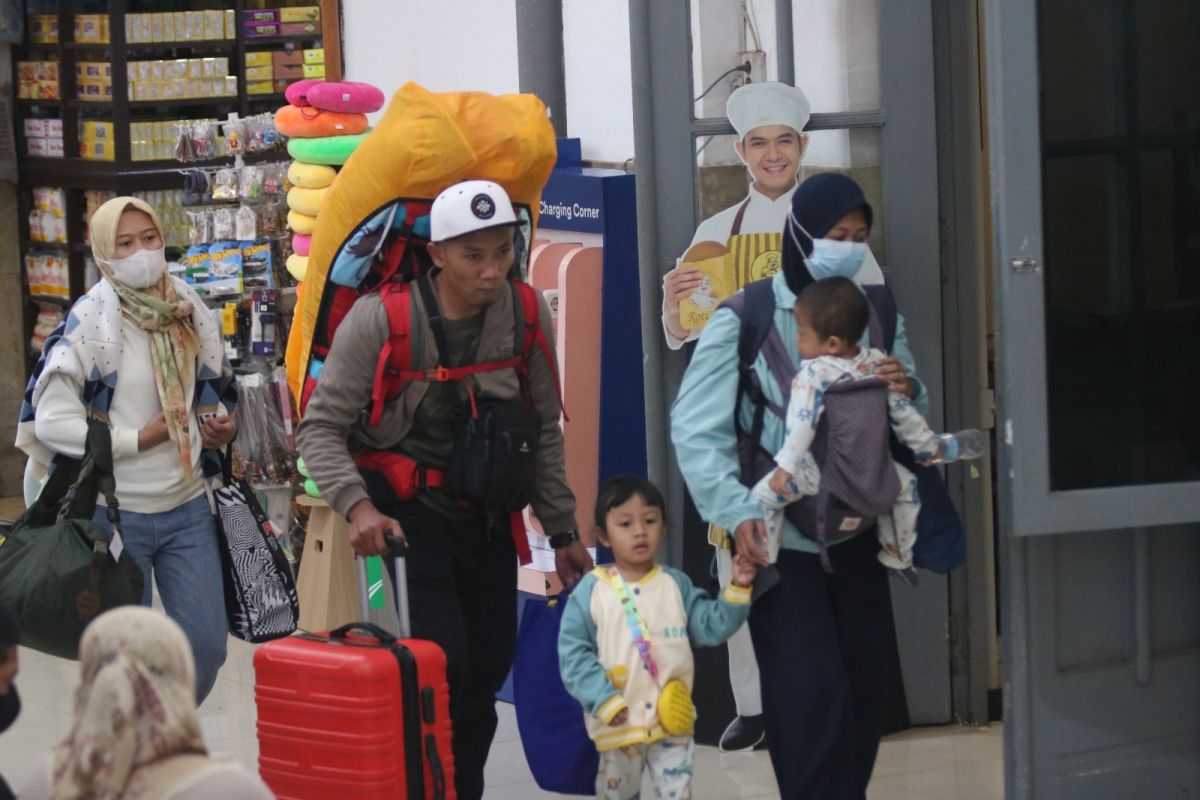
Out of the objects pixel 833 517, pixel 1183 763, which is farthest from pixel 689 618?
pixel 1183 763

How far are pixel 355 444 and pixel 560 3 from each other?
256 cm

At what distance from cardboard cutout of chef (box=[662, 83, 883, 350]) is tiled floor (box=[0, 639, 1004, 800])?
1.25 meters

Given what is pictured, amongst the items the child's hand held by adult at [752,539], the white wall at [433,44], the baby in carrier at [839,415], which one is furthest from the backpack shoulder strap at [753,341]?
the white wall at [433,44]

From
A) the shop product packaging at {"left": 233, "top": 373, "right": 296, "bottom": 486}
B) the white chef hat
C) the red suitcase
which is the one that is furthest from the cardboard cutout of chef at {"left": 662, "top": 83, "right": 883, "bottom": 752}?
the shop product packaging at {"left": 233, "top": 373, "right": 296, "bottom": 486}

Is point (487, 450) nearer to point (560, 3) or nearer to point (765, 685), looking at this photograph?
point (765, 685)

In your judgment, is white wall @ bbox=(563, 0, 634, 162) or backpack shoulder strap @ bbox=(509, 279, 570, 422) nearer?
backpack shoulder strap @ bbox=(509, 279, 570, 422)

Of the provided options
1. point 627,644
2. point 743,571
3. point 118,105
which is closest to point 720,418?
point 743,571

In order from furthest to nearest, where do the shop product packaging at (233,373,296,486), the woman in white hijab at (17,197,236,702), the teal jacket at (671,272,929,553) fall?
1. the shop product packaging at (233,373,296,486)
2. the woman in white hijab at (17,197,236,702)
3. the teal jacket at (671,272,929,553)

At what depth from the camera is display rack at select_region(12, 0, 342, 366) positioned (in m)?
10.0

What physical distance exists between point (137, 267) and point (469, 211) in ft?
4.34

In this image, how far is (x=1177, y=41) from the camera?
166 inches

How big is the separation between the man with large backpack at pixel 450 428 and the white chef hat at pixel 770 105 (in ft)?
3.71

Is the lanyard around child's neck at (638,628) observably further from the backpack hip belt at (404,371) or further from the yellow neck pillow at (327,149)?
the yellow neck pillow at (327,149)

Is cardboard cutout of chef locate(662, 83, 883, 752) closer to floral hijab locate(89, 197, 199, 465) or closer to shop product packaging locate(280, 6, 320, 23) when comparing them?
floral hijab locate(89, 197, 199, 465)
